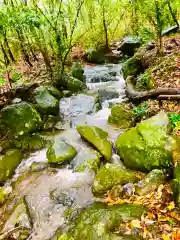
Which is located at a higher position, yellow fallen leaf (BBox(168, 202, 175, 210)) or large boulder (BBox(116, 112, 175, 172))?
large boulder (BBox(116, 112, 175, 172))

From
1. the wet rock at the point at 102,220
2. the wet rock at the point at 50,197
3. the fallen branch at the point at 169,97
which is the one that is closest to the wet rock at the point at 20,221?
the wet rock at the point at 50,197

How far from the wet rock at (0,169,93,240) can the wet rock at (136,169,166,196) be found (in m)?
1.00

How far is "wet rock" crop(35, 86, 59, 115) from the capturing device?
8.66 m

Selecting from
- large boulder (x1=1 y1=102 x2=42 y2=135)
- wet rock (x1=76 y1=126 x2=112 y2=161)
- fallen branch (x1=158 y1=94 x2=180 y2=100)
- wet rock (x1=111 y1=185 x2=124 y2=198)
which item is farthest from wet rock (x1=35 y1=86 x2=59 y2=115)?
wet rock (x1=111 y1=185 x2=124 y2=198)

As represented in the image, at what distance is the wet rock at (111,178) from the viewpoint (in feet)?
16.0

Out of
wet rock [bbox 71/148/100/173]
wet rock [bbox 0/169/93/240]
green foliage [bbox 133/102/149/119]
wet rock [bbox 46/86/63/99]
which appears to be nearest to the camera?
wet rock [bbox 0/169/93/240]

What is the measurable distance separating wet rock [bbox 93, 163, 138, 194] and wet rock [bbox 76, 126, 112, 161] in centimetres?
83

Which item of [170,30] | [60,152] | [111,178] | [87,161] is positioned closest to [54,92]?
[60,152]

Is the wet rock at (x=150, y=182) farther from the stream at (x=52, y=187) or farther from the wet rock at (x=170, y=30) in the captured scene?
the wet rock at (x=170, y=30)

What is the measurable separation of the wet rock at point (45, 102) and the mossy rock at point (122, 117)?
2.20 m

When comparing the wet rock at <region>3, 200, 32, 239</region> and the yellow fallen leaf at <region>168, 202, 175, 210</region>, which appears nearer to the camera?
the yellow fallen leaf at <region>168, 202, 175, 210</region>

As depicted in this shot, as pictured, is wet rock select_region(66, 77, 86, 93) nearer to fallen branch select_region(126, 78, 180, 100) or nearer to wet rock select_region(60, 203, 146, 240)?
fallen branch select_region(126, 78, 180, 100)

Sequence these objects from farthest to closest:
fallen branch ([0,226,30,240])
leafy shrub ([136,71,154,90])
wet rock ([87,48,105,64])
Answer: wet rock ([87,48,105,64]), leafy shrub ([136,71,154,90]), fallen branch ([0,226,30,240])

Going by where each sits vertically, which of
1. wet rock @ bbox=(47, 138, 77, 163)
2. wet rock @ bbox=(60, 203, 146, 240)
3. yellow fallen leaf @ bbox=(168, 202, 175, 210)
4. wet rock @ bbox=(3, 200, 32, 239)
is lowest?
wet rock @ bbox=(3, 200, 32, 239)
